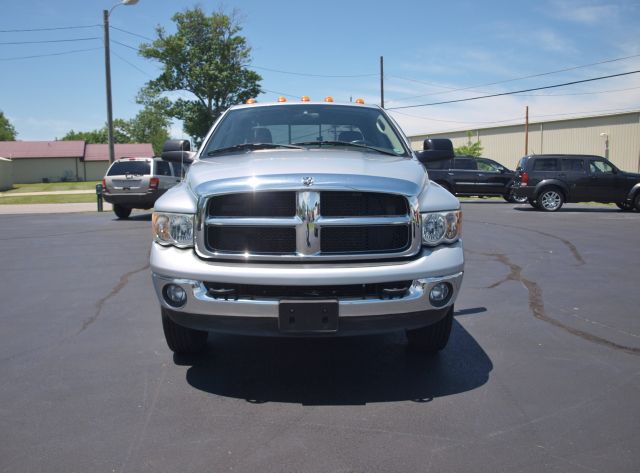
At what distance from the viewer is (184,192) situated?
392 cm

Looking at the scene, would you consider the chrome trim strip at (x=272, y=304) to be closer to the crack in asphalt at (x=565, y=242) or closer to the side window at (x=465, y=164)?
the crack in asphalt at (x=565, y=242)

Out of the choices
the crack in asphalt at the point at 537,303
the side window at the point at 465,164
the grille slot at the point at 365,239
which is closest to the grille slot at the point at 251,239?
the grille slot at the point at 365,239

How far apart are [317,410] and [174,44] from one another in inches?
2114

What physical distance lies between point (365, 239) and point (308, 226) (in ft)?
1.23

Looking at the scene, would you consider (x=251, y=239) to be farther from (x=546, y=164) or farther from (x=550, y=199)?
(x=546, y=164)

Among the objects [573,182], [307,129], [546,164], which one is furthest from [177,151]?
[573,182]

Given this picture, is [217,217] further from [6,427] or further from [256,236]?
[6,427]

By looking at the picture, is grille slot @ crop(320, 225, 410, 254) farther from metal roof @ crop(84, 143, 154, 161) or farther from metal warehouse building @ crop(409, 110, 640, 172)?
metal roof @ crop(84, 143, 154, 161)

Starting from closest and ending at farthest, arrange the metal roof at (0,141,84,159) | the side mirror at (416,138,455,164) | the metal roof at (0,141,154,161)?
the side mirror at (416,138,455,164), the metal roof at (0,141,84,159), the metal roof at (0,141,154,161)

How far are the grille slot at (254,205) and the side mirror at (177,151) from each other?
1.61 m

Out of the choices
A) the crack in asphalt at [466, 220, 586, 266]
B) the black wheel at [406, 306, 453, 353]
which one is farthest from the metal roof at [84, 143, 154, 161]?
the black wheel at [406, 306, 453, 353]

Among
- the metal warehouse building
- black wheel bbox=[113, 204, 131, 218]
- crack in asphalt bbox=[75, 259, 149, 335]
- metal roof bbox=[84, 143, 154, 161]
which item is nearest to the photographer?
crack in asphalt bbox=[75, 259, 149, 335]

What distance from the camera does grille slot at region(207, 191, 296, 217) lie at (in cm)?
355

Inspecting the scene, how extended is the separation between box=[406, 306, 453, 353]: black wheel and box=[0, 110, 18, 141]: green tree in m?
114
